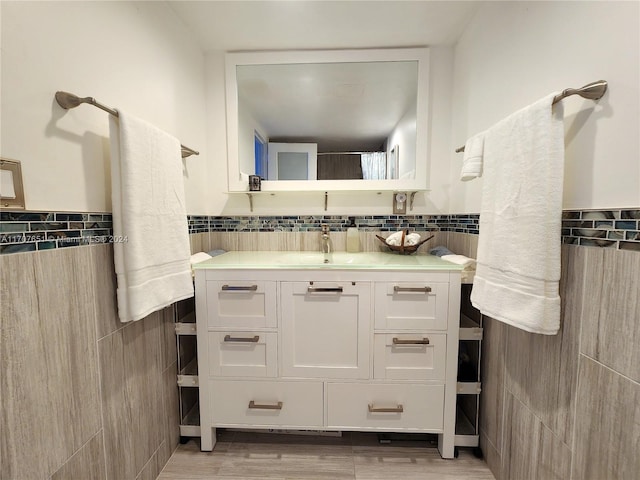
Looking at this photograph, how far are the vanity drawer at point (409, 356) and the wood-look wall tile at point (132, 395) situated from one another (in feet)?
3.23

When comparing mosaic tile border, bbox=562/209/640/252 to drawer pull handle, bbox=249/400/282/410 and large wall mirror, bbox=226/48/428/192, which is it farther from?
drawer pull handle, bbox=249/400/282/410

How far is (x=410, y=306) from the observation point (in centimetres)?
119

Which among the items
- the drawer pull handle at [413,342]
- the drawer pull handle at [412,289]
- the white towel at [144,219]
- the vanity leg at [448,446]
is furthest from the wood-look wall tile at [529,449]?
the white towel at [144,219]

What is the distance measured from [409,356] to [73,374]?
123cm

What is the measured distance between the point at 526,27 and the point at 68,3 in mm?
1568

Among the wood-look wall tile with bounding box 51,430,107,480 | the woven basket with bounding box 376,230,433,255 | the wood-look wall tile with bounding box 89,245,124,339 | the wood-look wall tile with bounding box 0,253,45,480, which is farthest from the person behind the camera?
the woven basket with bounding box 376,230,433,255

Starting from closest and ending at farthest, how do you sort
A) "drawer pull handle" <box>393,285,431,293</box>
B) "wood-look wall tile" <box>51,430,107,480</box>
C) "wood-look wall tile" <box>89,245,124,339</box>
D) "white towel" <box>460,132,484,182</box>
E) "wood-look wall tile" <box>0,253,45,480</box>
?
1. "wood-look wall tile" <box>0,253,45,480</box>
2. "wood-look wall tile" <box>51,430,107,480</box>
3. "wood-look wall tile" <box>89,245,124,339</box>
4. "white towel" <box>460,132,484,182</box>
5. "drawer pull handle" <box>393,285,431,293</box>

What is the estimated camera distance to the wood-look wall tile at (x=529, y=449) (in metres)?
0.84

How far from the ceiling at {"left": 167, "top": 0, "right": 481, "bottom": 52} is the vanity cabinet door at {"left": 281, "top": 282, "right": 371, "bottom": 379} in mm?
1326

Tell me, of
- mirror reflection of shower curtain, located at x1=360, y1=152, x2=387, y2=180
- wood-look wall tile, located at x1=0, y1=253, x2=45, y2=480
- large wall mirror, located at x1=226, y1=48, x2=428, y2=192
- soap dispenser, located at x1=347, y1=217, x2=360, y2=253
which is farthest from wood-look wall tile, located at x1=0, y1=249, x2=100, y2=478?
mirror reflection of shower curtain, located at x1=360, y1=152, x2=387, y2=180

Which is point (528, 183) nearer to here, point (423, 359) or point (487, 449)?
point (423, 359)

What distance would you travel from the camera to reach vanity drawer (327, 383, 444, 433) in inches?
47.8

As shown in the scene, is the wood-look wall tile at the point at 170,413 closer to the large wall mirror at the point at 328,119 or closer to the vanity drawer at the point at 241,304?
the vanity drawer at the point at 241,304

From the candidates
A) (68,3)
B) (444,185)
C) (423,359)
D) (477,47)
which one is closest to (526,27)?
(477,47)
